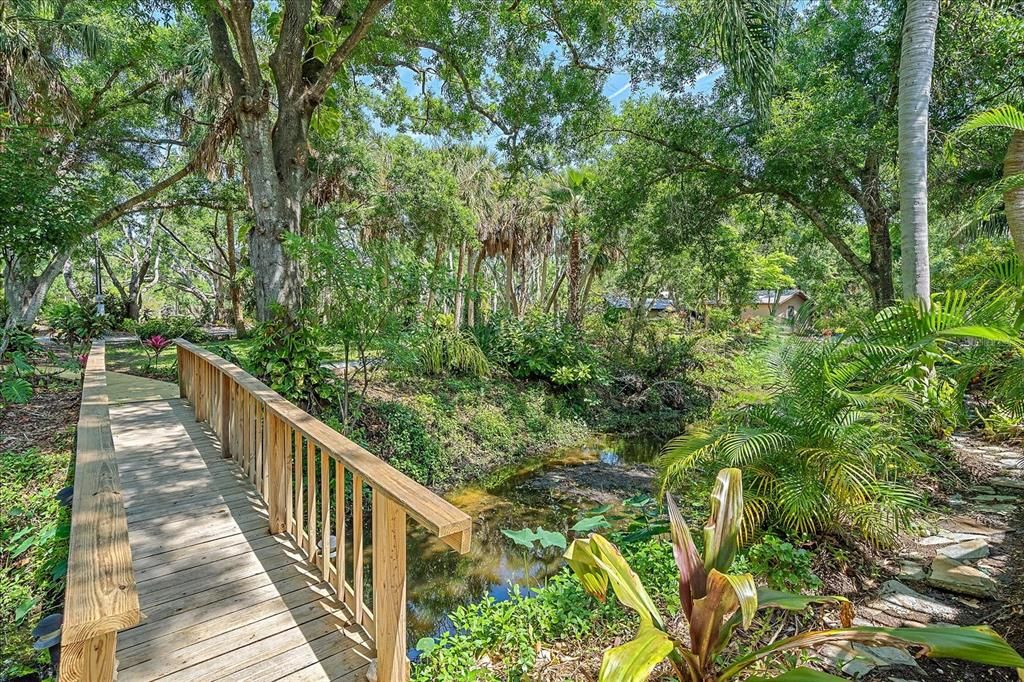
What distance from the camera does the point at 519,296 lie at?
61.8ft

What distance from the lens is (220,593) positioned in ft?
8.25

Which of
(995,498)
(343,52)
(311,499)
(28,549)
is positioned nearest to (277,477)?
(311,499)

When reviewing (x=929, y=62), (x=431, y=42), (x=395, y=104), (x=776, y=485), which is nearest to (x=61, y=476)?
(x=776, y=485)

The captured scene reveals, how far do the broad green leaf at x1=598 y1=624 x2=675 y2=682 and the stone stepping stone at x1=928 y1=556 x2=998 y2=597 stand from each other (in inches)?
88.8

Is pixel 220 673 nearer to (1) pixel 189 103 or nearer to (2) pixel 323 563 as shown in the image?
(2) pixel 323 563

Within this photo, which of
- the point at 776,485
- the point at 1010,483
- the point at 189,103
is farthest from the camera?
the point at 189,103

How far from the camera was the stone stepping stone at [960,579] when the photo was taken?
271cm

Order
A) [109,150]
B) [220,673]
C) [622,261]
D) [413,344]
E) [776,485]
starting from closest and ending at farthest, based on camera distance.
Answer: [220,673] → [776,485] → [413,344] → [109,150] → [622,261]

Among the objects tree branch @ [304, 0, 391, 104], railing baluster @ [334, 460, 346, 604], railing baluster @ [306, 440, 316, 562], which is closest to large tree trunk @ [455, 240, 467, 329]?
tree branch @ [304, 0, 391, 104]

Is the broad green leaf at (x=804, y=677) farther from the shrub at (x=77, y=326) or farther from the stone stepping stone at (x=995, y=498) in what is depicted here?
the shrub at (x=77, y=326)

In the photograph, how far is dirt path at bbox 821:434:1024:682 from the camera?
2.22m

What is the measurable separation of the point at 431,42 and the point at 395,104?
173 inches

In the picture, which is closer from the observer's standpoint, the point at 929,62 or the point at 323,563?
the point at 323,563

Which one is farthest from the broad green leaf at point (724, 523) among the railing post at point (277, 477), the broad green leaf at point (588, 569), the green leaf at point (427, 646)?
the railing post at point (277, 477)
